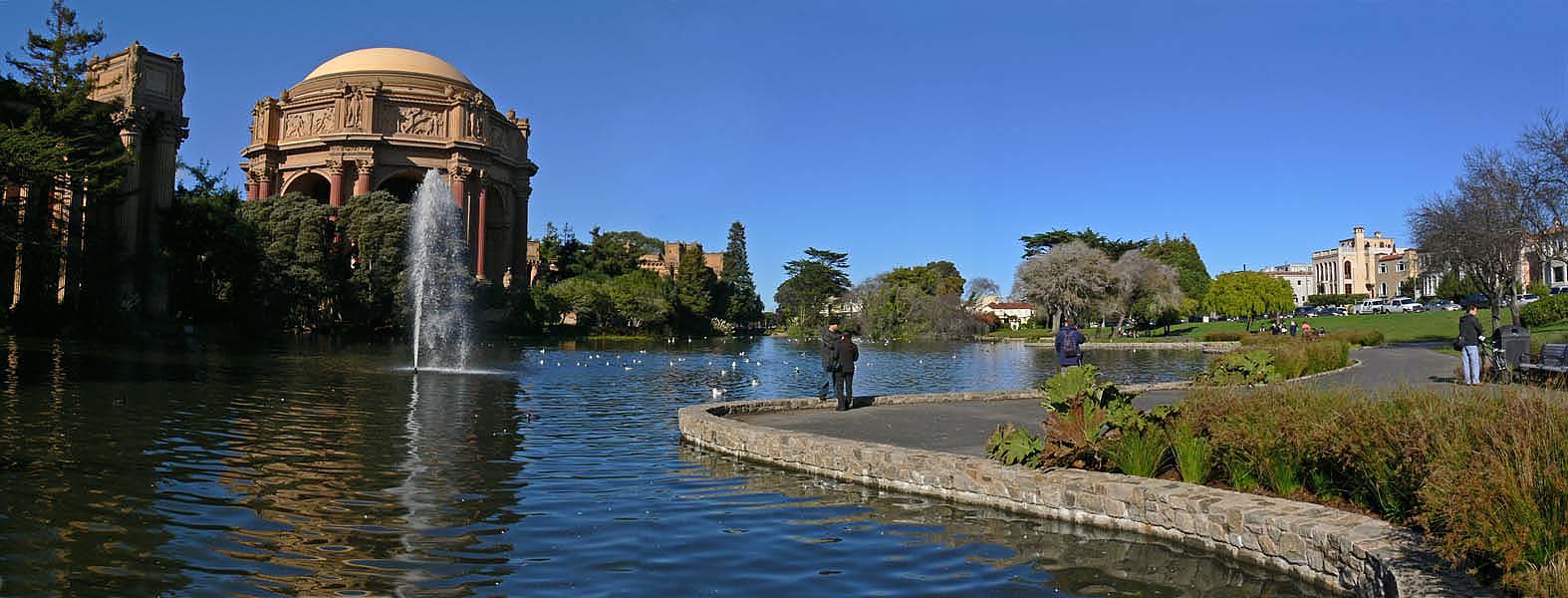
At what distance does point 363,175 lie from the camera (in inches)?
2675

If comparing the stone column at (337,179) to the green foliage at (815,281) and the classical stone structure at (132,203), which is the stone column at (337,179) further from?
the green foliage at (815,281)

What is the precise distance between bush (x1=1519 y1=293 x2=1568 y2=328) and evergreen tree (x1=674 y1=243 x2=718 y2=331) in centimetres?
5841

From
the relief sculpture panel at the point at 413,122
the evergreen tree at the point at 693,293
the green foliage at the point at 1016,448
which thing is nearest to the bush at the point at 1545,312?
the green foliage at the point at 1016,448

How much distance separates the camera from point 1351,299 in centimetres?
11738

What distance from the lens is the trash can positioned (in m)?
18.8

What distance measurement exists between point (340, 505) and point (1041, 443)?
6479 mm

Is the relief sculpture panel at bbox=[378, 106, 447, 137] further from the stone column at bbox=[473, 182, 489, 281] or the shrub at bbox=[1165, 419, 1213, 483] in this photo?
the shrub at bbox=[1165, 419, 1213, 483]

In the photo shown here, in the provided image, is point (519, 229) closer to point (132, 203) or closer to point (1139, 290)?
point (132, 203)

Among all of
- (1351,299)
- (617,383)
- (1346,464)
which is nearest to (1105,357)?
(617,383)

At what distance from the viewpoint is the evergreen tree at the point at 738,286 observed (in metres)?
104

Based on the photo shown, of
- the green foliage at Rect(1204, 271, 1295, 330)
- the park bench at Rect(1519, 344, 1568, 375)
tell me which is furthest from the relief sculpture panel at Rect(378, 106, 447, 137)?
the park bench at Rect(1519, 344, 1568, 375)

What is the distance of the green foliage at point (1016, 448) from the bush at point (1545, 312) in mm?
51543

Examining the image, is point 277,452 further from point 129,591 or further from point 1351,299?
point 1351,299

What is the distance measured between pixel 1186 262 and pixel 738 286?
2122 inches
